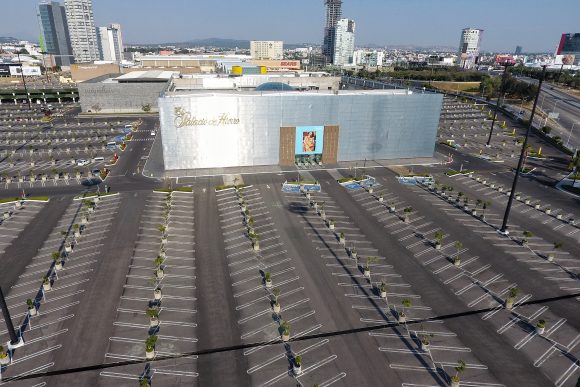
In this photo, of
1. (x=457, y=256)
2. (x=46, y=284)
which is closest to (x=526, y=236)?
(x=457, y=256)

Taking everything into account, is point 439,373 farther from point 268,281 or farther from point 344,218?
point 344,218

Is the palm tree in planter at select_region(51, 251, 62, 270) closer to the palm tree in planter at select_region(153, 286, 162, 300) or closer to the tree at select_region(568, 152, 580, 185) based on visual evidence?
the palm tree in planter at select_region(153, 286, 162, 300)

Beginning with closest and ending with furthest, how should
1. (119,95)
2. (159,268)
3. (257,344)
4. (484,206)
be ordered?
(257,344) < (159,268) < (484,206) < (119,95)

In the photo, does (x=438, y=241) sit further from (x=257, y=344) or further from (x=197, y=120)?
(x=197, y=120)

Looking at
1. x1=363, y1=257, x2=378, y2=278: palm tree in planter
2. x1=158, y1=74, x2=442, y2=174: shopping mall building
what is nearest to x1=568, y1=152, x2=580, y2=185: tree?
x1=158, y1=74, x2=442, y2=174: shopping mall building

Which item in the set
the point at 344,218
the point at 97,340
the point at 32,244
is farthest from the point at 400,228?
the point at 32,244

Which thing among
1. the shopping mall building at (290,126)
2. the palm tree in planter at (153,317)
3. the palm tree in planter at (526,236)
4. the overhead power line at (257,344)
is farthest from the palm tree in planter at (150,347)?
the shopping mall building at (290,126)
